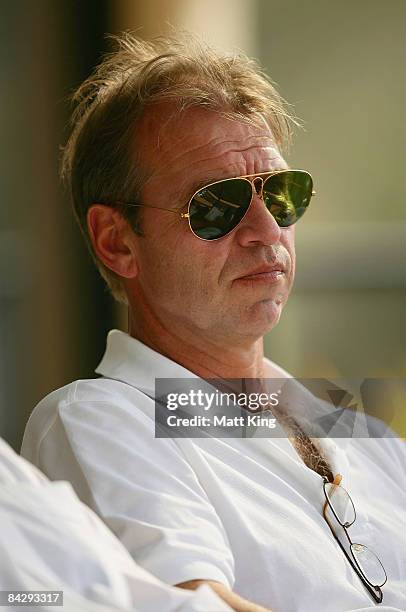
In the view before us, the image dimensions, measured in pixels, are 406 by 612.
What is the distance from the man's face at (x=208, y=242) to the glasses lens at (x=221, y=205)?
0.09ft

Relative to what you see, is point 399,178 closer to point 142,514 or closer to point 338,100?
point 338,100

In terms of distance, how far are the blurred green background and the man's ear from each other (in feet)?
8.68

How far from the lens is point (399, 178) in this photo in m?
6.12

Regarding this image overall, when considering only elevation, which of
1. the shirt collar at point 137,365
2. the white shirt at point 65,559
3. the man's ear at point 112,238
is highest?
the man's ear at point 112,238

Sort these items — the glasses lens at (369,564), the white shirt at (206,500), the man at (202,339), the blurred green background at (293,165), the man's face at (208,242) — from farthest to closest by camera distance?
the blurred green background at (293,165), the man's face at (208,242), the glasses lens at (369,564), the man at (202,339), the white shirt at (206,500)

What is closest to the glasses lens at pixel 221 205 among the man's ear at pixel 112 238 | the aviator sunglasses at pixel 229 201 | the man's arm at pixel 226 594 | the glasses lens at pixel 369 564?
the aviator sunglasses at pixel 229 201

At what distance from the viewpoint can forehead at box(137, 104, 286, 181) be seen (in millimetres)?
2387

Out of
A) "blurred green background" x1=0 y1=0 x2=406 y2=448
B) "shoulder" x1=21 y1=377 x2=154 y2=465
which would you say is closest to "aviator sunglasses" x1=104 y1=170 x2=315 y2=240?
"shoulder" x1=21 y1=377 x2=154 y2=465

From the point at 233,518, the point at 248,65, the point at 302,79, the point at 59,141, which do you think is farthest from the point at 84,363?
the point at 233,518

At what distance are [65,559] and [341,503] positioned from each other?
2.88 ft

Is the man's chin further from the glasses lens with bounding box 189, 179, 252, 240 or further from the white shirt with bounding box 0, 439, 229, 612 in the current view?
the white shirt with bounding box 0, 439, 229, 612

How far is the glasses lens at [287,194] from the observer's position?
2418 mm

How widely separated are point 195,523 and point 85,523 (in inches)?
13.5

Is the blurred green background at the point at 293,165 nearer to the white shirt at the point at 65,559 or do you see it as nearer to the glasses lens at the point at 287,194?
the glasses lens at the point at 287,194
